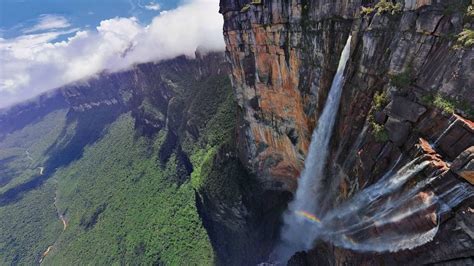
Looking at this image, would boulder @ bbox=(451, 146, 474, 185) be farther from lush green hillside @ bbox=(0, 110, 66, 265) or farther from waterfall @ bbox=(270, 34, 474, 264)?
lush green hillside @ bbox=(0, 110, 66, 265)

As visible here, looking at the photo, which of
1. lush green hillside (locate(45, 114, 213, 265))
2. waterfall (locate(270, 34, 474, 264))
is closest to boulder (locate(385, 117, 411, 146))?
waterfall (locate(270, 34, 474, 264))

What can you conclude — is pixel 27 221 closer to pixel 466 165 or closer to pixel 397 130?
pixel 397 130

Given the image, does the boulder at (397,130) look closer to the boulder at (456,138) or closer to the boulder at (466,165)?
the boulder at (456,138)

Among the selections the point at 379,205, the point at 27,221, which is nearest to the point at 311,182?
the point at 379,205

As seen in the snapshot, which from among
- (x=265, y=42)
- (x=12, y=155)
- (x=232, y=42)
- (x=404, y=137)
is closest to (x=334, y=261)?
(x=404, y=137)

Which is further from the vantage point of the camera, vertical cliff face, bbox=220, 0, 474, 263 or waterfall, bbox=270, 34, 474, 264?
waterfall, bbox=270, 34, 474, 264

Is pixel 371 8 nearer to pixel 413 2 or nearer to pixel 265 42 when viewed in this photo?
pixel 413 2

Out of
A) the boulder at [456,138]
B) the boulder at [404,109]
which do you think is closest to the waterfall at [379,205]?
the boulder at [456,138]
